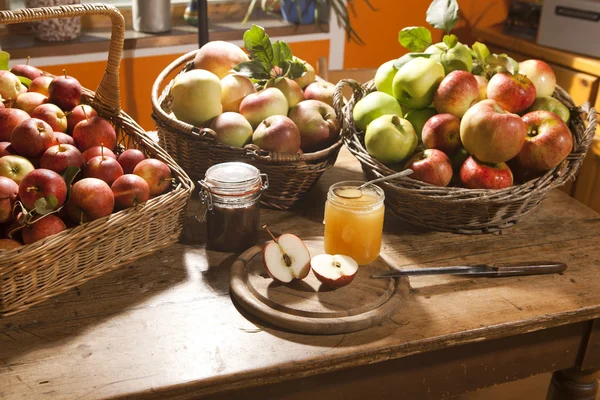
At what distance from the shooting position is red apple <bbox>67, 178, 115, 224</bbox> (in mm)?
1056

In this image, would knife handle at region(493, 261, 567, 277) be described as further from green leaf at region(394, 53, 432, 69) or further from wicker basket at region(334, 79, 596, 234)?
green leaf at region(394, 53, 432, 69)

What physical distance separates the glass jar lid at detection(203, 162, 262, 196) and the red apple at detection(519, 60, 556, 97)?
0.65 metres

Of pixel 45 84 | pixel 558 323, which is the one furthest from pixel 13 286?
pixel 558 323

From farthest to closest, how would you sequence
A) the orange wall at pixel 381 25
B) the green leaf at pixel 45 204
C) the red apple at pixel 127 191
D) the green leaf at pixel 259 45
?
the orange wall at pixel 381 25, the green leaf at pixel 259 45, the red apple at pixel 127 191, the green leaf at pixel 45 204

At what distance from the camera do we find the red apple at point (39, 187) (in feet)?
3.41

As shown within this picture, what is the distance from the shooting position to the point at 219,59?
150cm

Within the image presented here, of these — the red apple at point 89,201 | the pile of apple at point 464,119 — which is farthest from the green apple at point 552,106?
the red apple at point 89,201

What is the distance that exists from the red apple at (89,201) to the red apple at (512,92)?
800 mm

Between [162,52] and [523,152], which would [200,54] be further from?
[162,52]

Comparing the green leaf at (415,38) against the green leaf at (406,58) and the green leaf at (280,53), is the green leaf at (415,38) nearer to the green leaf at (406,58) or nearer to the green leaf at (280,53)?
the green leaf at (406,58)

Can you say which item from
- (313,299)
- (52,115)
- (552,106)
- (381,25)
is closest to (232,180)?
(313,299)

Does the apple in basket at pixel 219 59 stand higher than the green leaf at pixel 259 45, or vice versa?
the green leaf at pixel 259 45

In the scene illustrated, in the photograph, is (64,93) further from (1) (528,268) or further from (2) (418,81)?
(1) (528,268)

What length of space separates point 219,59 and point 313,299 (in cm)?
70
